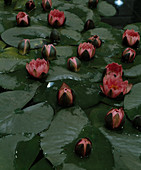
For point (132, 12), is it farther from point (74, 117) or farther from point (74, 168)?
point (74, 168)

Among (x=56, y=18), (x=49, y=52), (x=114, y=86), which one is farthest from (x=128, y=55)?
(x=56, y=18)

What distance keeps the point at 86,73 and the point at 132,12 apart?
1.13 meters

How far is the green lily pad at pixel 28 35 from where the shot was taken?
153 centimetres

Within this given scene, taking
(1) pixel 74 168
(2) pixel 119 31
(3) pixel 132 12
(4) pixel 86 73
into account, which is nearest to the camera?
(1) pixel 74 168

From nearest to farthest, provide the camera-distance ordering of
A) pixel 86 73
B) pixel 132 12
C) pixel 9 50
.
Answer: pixel 86 73, pixel 9 50, pixel 132 12

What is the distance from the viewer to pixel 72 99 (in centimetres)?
107

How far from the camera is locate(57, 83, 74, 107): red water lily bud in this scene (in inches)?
41.2

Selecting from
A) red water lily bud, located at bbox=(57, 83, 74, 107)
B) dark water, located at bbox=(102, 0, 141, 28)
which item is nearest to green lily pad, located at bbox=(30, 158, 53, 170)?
red water lily bud, located at bbox=(57, 83, 74, 107)

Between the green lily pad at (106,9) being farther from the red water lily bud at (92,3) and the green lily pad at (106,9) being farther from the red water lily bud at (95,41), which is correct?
the red water lily bud at (95,41)

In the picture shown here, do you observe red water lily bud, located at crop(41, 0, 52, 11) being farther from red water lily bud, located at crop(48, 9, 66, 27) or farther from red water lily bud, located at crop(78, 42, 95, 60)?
red water lily bud, located at crop(78, 42, 95, 60)

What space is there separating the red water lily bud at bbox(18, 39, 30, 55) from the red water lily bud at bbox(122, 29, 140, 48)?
658mm

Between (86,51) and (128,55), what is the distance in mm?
256

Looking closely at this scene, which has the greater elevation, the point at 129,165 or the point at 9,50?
the point at 9,50

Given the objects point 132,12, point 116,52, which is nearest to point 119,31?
point 116,52
